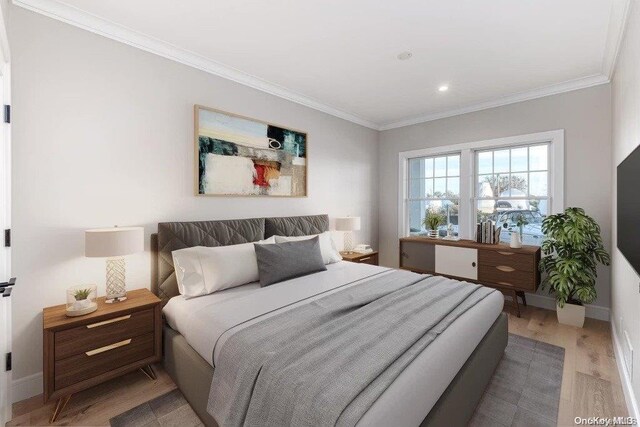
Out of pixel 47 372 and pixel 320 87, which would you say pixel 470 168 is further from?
pixel 47 372

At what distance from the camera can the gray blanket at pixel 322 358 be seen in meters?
1.16

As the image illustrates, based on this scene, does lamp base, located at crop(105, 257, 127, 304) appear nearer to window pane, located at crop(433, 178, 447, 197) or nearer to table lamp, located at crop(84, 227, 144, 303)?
table lamp, located at crop(84, 227, 144, 303)

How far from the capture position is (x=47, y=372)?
1.75 metres

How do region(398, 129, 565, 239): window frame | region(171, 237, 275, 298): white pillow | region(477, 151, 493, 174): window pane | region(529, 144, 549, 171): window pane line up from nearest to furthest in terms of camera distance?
region(171, 237, 275, 298): white pillow, region(398, 129, 565, 239): window frame, region(529, 144, 549, 171): window pane, region(477, 151, 493, 174): window pane

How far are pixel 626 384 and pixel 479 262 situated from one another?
1759mm

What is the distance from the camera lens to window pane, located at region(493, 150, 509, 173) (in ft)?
13.0

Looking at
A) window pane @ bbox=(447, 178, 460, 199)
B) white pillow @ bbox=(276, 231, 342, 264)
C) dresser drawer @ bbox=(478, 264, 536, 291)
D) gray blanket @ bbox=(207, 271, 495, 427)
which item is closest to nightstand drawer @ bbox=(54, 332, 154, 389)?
gray blanket @ bbox=(207, 271, 495, 427)

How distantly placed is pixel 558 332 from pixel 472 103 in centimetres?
287

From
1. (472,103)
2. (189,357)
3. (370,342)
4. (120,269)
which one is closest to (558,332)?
(370,342)

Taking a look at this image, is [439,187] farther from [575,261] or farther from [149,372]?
[149,372]

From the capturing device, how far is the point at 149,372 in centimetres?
224

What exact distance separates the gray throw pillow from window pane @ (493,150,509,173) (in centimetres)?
277

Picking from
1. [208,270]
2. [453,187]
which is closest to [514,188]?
[453,187]

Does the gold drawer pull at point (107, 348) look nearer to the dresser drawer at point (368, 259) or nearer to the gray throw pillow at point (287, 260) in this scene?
the gray throw pillow at point (287, 260)
